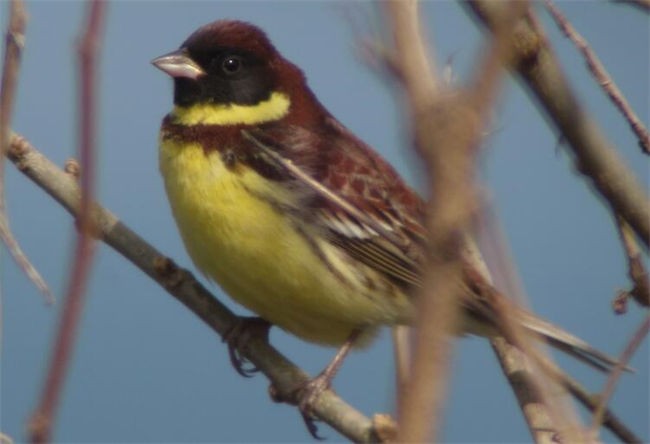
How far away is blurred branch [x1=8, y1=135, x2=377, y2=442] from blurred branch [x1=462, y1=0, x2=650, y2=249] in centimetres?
73

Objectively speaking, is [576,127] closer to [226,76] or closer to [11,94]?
[11,94]

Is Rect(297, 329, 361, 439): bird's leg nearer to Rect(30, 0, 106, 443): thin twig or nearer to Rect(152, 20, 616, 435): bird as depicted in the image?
Rect(152, 20, 616, 435): bird

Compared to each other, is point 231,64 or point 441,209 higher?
point 441,209

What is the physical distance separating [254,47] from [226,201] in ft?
1.97

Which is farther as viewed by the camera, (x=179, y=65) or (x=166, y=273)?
(x=179, y=65)

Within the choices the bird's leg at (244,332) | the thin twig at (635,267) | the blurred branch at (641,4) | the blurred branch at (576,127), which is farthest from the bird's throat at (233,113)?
the blurred branch at (641,4)

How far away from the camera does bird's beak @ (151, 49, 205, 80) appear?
332cm

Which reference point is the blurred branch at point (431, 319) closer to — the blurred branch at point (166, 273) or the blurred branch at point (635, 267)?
the blurred branch at point (635, 267)

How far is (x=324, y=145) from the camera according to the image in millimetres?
3264

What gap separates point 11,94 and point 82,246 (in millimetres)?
309

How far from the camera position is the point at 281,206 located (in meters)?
3.05

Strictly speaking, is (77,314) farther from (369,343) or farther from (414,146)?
(369,343)

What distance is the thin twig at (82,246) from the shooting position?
31.2 inches

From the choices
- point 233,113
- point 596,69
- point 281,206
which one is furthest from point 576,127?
point 233,113
